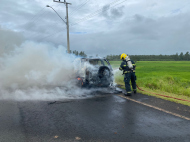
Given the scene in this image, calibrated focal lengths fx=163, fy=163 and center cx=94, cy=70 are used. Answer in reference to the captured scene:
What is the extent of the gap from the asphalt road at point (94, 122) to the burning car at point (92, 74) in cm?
193

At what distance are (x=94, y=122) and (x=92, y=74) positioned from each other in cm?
396

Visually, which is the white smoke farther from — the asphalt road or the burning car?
the asphalt road

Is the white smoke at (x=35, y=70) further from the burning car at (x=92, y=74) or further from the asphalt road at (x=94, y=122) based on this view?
the asphalt road at (x=94, y=122)

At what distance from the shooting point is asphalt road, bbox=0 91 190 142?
3.40 metres

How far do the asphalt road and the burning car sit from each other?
6.33 feet

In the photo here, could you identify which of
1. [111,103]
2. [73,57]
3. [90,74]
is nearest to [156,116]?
[111,103]

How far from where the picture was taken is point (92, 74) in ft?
26.1

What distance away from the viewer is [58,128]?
3867 millimetres

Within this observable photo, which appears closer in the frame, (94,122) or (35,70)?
(94,122)

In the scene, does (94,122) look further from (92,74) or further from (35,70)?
(35,70)

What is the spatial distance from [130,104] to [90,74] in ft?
9.25

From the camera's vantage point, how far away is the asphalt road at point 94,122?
340cm

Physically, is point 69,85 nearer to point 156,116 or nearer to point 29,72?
point 29,72

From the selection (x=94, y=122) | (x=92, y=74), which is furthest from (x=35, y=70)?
(x=94, y=122)
